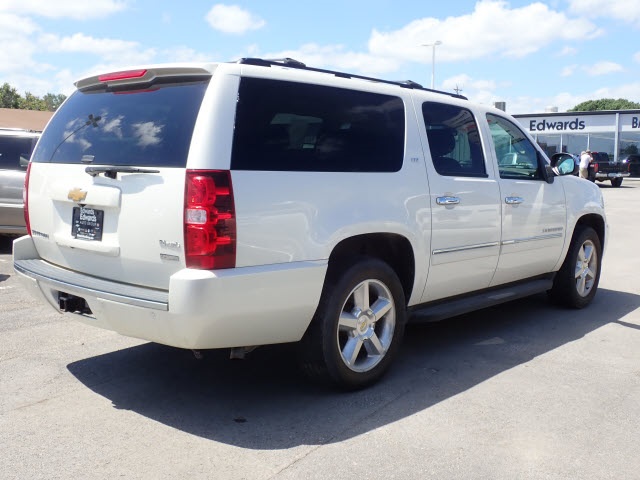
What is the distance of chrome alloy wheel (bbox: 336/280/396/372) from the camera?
13.6 feet

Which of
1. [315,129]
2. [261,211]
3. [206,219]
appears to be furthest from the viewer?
[315,129]

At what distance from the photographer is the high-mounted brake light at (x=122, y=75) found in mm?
3826

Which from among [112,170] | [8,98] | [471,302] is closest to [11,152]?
[112,170]

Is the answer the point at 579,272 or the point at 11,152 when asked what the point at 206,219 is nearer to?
the point at 579,272

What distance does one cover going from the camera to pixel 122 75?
3943 mm

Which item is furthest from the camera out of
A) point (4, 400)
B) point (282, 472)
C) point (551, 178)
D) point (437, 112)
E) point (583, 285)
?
point (583, 285)

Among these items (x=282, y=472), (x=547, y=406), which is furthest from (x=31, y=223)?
(x=547, y=406)

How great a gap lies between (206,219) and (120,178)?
0.68 m

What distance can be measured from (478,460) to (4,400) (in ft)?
9.17

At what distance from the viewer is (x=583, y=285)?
6.68m

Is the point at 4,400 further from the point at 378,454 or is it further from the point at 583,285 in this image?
the point at 583,285

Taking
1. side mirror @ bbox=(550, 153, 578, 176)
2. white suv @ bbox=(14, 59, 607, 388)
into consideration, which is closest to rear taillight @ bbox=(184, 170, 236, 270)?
white suv @ bbox=(14, 59, 607, 388)

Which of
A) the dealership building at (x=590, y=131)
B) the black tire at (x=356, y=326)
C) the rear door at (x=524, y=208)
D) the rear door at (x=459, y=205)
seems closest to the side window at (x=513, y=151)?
the rear door at (x=524, y=208)

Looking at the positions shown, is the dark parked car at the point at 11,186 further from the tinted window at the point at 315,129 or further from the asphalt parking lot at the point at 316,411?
the tinted window at the point at 315,129
